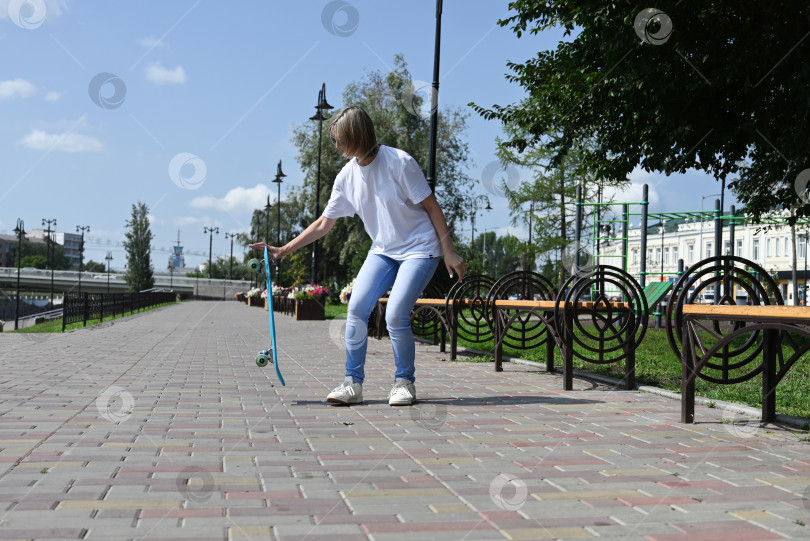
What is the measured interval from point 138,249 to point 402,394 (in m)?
83.4

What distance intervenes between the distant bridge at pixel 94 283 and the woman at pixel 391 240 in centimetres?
9566

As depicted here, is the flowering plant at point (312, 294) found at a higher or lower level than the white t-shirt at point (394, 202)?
lower

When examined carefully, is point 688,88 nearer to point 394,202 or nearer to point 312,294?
point 394,202

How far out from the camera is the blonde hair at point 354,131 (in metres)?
5.18

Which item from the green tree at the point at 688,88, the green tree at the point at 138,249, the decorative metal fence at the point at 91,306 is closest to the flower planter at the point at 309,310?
the decorative metal fence at the point at 91,306

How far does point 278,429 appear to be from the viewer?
14.4 ft

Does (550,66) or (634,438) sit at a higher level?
(550,66)

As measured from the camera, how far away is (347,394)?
534 centimetres

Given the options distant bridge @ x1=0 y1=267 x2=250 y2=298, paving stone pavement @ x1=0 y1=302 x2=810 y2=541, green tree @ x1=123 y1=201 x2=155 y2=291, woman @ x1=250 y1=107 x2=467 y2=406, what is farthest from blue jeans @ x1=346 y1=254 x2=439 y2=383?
distant bridge @ x1=0 y1=267 x2=250 y2=298

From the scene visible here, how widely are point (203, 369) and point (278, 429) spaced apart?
156 inches

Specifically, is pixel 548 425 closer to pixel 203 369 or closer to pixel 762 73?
pixel 203 369

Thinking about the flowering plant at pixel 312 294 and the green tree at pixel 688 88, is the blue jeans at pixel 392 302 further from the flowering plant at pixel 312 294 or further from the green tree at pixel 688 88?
the flowering plant at pixel 312 294

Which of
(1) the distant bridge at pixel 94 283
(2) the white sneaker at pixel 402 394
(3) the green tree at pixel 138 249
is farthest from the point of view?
(1) the distant bridge at pixel 94 283

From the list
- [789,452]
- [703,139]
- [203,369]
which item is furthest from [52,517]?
[703,139]
